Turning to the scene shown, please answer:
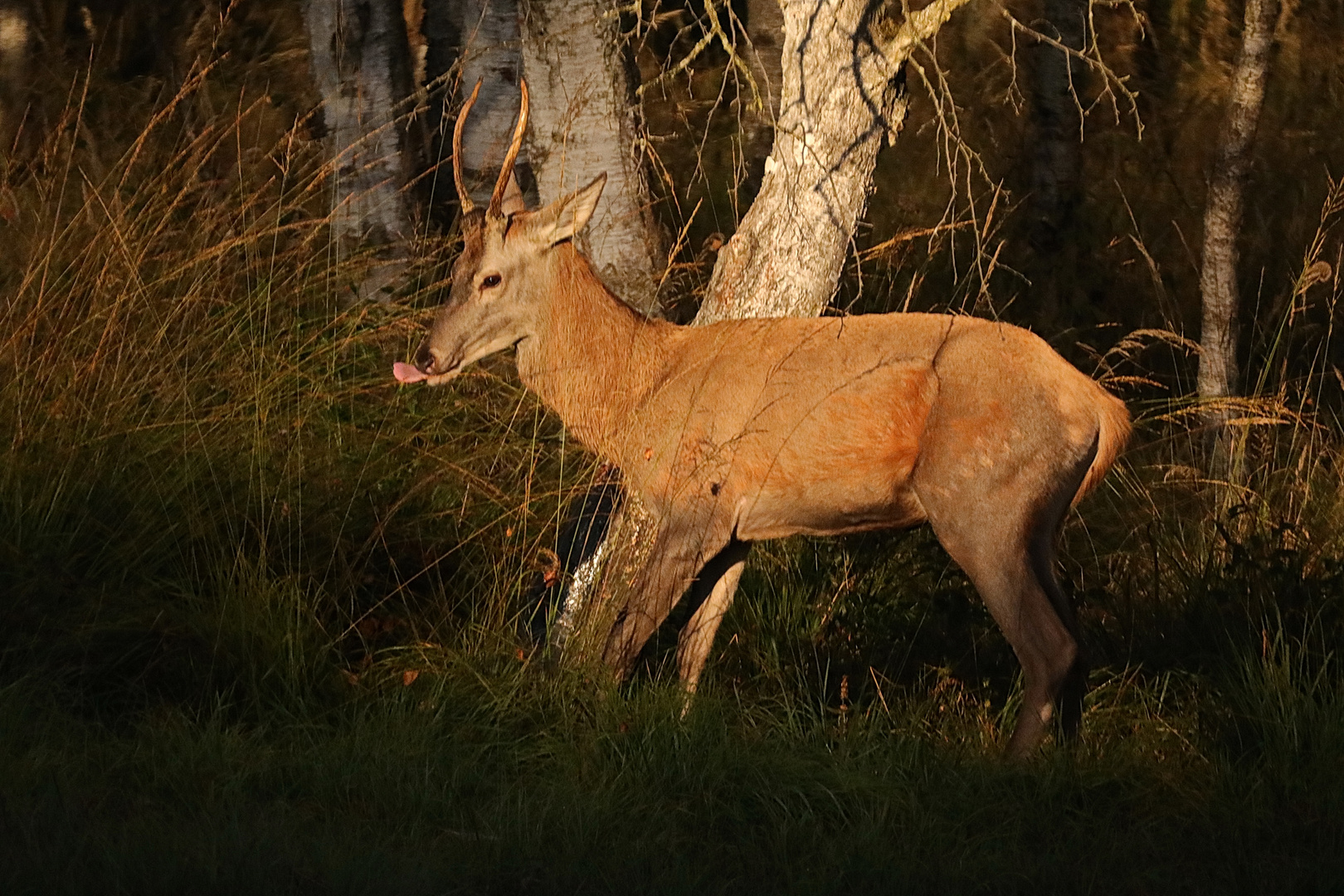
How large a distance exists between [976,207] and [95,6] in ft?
25.1

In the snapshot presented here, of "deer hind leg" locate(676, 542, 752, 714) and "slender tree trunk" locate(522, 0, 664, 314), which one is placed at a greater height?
"slender tree trunk" locate(522, 0, 664, 314)

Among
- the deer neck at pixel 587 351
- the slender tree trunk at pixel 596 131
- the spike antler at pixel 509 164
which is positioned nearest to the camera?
the spike antler at pixel 509 164

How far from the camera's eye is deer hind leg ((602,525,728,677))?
573 cm

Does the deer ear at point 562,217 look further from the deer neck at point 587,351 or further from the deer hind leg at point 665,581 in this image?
the deer hind leg at point 665,581

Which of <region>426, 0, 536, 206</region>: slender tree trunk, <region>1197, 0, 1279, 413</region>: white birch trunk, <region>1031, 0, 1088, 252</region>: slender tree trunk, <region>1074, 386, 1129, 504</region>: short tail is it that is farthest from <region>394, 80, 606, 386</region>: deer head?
<region>1031, 0, 1088, 252</region>: slender tree trunk

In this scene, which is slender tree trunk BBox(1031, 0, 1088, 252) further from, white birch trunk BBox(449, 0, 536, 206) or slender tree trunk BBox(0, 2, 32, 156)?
slender tree trunk BBox(0, 2, 32, 156)

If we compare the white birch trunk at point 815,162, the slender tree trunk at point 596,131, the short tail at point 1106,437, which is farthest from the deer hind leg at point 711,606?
the slender tree trunk at point 596,131

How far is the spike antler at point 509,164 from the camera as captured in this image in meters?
5.80

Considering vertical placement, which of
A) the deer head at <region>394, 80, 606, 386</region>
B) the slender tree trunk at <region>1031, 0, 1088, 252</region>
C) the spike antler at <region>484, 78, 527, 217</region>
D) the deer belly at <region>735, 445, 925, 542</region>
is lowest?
the slender tree trunk at <region>1031, 0, 1088, 252</region>

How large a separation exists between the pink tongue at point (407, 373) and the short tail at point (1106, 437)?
7.21ft

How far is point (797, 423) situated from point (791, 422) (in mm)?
20

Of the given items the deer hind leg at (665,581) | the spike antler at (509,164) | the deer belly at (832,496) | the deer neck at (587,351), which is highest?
the spike antler at (509,164)

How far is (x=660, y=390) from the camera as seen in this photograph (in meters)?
6.04

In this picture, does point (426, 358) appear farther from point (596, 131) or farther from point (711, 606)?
point (596, 131)
